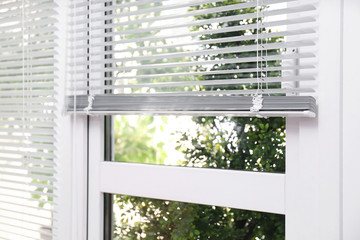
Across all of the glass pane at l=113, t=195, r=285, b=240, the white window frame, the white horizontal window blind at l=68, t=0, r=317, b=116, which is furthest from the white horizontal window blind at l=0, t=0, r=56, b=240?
the white window frame

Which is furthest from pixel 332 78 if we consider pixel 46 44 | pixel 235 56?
pixel 46 44

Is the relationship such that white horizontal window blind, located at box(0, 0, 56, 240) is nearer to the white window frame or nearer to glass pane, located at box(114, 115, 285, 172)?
glass pane, located at box(114, 115, 285, 172)

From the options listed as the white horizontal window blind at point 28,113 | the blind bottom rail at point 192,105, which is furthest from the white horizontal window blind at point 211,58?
the white horizontal window blind at point 28,113

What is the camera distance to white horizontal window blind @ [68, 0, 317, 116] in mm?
888

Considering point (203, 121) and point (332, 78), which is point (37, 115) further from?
point (332, 78)

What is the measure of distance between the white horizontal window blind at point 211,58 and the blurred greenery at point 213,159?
0.01 meters

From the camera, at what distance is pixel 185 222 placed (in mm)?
1128

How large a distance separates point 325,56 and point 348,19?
91 mm

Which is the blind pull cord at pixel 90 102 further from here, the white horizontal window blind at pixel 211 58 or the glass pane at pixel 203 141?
the glass pane at pixel 203 141

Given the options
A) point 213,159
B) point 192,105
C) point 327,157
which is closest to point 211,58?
point 192,105

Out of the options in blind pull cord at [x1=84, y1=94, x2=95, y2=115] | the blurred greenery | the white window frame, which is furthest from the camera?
blind pull cord at [x1=84, y1=94, x2=95, y2=115]

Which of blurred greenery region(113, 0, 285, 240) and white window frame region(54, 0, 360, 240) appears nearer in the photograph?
white window frame region(54, 0, 360, 240)

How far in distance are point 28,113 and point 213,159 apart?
68cm

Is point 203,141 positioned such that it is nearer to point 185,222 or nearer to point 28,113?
point 185,222
